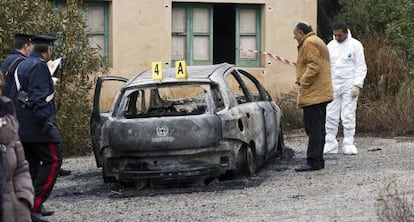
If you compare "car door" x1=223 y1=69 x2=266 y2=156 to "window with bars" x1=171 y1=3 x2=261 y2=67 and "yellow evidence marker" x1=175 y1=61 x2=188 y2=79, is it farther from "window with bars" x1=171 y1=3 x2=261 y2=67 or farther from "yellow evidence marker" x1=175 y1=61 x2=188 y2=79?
"window with bars" x1=171 y1=3 x2=261 y2=67

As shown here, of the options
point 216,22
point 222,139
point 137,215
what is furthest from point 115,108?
point 216,22

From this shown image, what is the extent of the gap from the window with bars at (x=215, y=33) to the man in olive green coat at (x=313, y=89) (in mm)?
7866

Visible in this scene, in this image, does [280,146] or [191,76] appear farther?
[280,146]

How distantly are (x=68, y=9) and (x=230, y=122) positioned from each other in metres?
4.98

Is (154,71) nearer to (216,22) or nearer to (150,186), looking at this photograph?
(150,186)

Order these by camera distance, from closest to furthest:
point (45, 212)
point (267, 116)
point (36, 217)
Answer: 1. point (36, 217)
2. point (45, 212)
3. point (267, 116)

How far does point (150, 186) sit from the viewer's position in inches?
434

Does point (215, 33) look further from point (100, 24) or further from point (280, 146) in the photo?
point (280, 146)

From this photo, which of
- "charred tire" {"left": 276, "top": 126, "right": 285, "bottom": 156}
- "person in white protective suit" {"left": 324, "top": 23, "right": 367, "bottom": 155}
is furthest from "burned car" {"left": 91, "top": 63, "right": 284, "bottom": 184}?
"person in white protective suit" {"left": 324, "top": 23, "right": 367, "bottom": 155}

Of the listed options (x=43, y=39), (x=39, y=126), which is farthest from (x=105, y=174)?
(x=43, y=39)

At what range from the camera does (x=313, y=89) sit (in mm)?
11680

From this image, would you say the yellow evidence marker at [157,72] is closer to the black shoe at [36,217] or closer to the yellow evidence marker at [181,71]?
the yellow evidence marker at [181,71]

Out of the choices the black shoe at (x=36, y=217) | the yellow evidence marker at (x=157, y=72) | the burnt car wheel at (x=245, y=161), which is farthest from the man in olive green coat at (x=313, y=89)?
the black shoe at (x=36, y=217)

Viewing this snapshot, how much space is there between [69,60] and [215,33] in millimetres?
5912
